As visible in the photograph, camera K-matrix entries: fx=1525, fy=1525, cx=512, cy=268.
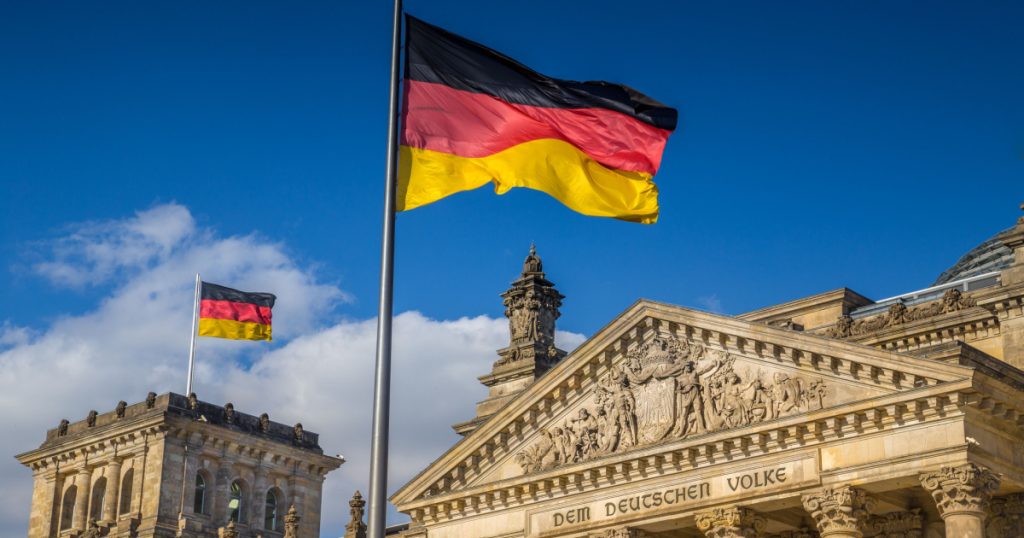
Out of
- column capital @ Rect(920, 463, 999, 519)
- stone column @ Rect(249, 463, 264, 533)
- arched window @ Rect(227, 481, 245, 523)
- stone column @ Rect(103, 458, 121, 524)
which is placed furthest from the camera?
stone column @ Rect(249, 463, 264, 533)

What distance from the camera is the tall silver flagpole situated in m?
21.3

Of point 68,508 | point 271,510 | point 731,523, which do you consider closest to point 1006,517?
point 731,523

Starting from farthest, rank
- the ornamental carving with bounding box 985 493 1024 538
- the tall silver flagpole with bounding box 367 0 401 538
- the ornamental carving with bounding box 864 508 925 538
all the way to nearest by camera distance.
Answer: the ornamental carving with bounding box 864 508 925 538 < the ornamental carving with bounding box 985 493 1024 538 < the tall silver flagpole with bounding box 367 0 401 538

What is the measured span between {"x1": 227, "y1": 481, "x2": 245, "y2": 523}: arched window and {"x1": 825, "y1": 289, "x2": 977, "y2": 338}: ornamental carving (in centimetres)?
3569

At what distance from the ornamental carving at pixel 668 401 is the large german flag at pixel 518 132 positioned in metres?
15.7

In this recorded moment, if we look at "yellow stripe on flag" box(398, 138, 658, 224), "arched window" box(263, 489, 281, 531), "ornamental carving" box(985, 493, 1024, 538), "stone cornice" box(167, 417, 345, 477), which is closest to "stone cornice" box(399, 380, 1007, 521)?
"ornamental carving" box(985, 493, 1024, 538)

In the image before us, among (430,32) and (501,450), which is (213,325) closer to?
(501,450)

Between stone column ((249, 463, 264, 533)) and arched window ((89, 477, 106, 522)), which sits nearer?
arched window ((89, 477, 106, 522))

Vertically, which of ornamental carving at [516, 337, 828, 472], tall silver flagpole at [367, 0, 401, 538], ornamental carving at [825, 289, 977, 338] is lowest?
tall silver flagpole at [367, 0, 401, 538]

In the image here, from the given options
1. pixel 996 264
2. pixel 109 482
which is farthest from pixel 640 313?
pixel 109 482

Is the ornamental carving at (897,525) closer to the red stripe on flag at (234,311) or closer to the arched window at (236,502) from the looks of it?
the red stripe on flag at (234,311)

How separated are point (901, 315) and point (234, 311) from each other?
34.1 metres

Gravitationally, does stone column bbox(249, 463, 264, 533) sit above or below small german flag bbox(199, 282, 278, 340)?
below

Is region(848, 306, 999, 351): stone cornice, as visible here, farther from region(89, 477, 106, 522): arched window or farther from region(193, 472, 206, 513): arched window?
region(89, 477, 106, 522): arched window
